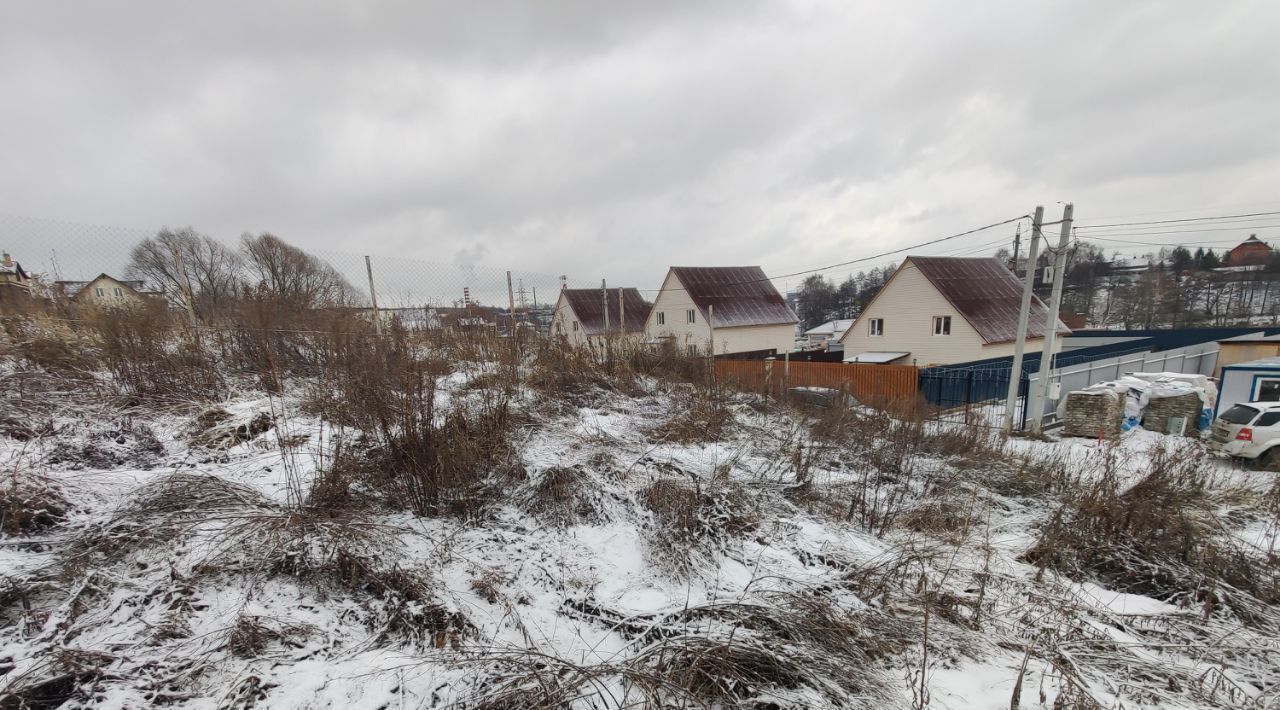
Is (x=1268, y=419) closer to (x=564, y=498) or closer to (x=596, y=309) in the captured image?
(x=564, y=498)

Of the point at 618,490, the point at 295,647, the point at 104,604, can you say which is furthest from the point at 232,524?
the point at 618,490

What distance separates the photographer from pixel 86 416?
3570mm

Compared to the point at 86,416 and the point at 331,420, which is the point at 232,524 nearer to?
the point at 331,420

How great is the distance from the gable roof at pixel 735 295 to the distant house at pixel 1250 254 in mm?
54323

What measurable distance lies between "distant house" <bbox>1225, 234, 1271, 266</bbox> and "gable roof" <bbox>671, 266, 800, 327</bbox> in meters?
54.3

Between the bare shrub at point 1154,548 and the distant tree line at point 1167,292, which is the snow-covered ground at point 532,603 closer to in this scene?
the bare shrub at point 1154,548

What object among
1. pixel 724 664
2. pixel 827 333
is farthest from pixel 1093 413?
pixel 827 333

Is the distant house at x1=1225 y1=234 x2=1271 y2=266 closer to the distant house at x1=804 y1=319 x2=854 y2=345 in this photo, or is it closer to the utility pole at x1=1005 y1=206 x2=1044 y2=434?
the distant house at x1=804 y1=319 x2=854 y2=345

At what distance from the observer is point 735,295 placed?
25031 mm

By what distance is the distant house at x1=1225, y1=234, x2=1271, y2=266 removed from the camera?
142ft

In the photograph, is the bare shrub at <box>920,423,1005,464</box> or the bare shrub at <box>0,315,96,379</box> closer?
the bare shrub at <box>0,315,96,379</box>

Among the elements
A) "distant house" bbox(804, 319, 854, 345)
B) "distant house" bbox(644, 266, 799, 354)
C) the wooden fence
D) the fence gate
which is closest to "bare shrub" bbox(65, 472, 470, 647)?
the wooden fence

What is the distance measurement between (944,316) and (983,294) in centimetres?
272

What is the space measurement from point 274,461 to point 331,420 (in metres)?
0.49
